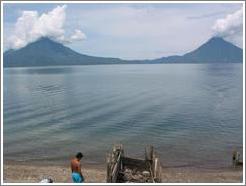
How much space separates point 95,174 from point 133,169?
12.8ft

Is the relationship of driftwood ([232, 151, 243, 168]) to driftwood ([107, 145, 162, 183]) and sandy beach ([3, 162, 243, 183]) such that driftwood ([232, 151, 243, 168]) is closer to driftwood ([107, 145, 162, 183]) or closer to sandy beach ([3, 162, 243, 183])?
sandy beach ([3, 162, 243, 183])

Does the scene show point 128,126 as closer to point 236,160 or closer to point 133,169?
point 236,160

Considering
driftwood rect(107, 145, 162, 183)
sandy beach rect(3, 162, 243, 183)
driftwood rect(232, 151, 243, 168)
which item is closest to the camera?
driftwood rect(107, 145, 162, 183)

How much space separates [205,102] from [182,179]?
37.8 m

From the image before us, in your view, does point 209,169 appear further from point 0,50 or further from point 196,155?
point 0,50

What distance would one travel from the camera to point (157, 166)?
56.0 ft

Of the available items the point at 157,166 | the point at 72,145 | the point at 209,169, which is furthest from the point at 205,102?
the point at 157,166

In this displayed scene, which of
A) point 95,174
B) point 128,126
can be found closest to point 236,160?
point 95,174

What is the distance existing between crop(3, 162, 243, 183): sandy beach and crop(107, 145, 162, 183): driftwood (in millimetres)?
1281

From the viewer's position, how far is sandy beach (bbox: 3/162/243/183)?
70.2 feet

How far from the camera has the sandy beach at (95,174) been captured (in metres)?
21.4

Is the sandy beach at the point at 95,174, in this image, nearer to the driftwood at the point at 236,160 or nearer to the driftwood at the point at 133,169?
the driftwood at the point at 236,160

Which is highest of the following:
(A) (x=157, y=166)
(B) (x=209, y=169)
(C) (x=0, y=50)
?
(C) (x=0, y=50)

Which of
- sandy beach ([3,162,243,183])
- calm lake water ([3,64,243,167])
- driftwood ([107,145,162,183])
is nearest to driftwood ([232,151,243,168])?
sandy beach ([3,162,243,183])
